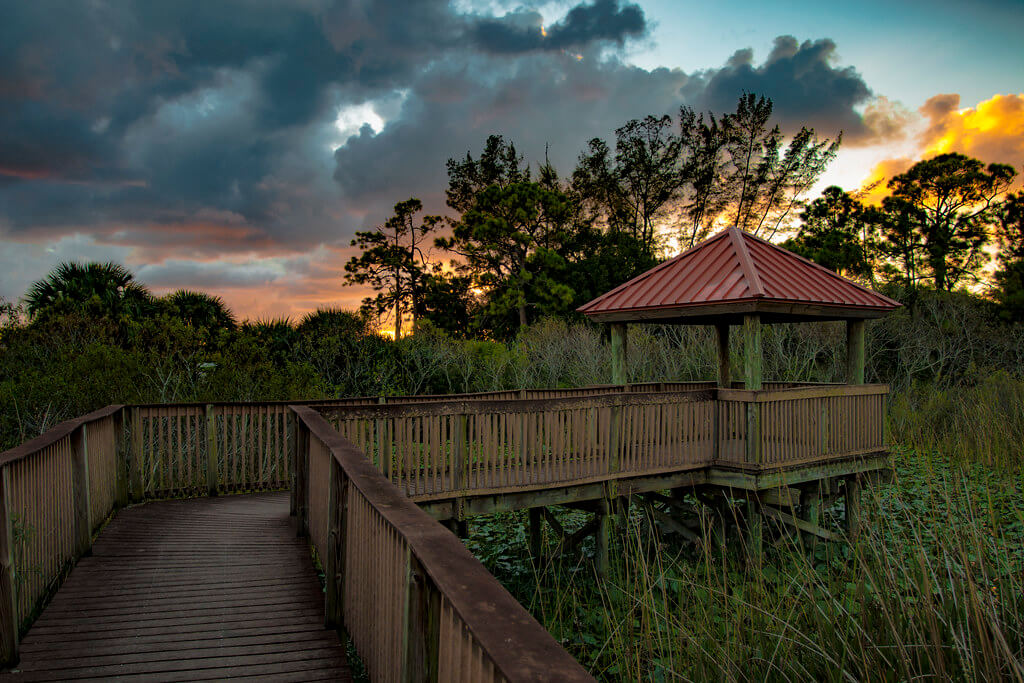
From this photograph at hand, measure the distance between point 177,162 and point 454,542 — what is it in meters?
20.4

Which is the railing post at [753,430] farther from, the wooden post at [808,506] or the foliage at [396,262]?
the foliage at [396,262]

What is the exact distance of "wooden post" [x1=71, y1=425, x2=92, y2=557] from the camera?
555 centimetres

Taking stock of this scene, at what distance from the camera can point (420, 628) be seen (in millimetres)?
2131

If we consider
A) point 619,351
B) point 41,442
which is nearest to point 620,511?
point 619,351

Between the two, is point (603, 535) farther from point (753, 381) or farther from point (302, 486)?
point (302, 486)

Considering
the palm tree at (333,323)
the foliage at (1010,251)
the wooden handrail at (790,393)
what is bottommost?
the wooden handrail at (790,393)

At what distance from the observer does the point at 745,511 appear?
11.7m

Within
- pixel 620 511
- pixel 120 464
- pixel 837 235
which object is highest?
pixel 837 235

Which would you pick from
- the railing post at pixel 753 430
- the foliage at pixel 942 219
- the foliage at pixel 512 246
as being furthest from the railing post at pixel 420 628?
the foliage at pixel 942 219

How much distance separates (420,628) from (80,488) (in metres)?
4.97

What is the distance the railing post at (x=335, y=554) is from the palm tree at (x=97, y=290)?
18.7 metres

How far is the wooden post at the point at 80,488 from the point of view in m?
5.55

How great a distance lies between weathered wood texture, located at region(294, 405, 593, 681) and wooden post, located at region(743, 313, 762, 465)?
7.05 metres

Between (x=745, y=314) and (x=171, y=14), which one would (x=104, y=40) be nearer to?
(x=171, y=14)
